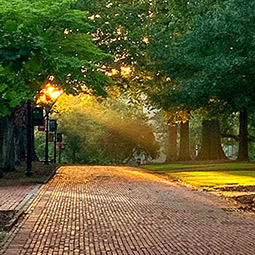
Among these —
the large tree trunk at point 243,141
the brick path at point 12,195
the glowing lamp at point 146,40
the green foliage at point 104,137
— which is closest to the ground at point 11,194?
the brick path at point 12,195

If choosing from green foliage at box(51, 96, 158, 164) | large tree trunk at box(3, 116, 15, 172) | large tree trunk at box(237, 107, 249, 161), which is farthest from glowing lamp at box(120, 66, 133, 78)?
green foliage at box(51, 96, 158, 164)

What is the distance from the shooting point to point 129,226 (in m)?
12.2

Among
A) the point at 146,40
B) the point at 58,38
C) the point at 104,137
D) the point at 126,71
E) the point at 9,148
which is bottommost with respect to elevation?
the point at 9,148

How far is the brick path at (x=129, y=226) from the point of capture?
966 centimetres

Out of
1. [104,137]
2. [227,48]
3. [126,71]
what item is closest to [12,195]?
[227,48]

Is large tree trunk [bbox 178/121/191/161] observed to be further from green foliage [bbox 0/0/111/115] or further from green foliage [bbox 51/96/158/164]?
green foliage [bbox 0/0/111/115]

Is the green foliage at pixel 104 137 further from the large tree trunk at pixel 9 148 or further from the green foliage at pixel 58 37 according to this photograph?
the green foliage at pixel 58 37

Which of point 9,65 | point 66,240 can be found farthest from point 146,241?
point 9,65

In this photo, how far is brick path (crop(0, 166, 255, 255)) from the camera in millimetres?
9656

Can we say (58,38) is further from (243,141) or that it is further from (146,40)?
(243,141)

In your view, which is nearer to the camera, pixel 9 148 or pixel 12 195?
pixel 12 195

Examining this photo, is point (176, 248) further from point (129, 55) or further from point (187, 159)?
point (187, 159)

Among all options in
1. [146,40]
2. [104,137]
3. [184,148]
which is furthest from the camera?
[104,137]

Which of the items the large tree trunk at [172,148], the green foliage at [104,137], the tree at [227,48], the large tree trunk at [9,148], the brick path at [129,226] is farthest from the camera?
the green foliage at [104,137]
